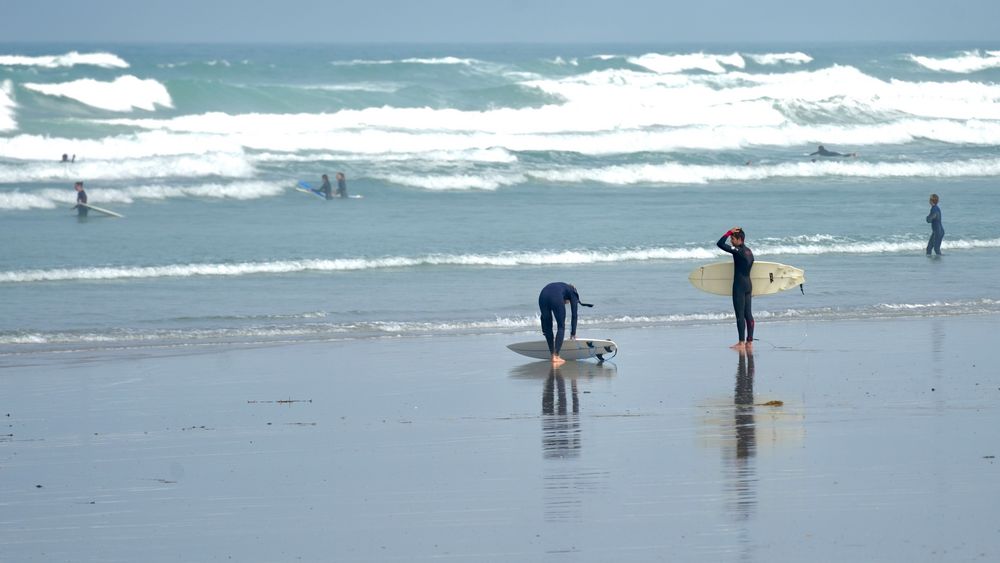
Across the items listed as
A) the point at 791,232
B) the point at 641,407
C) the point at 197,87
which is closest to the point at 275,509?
the point at 641,407

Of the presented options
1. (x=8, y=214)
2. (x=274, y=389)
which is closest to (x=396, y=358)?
(x=274, y=389)

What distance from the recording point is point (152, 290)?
1969 centimetres

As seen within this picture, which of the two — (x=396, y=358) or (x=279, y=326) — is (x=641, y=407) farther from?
(x=279, y=326)

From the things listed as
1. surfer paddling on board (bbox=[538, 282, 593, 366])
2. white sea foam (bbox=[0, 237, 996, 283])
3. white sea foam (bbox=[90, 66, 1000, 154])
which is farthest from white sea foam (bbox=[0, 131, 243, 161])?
surfer paddling on board (bbox=[538, 282, 593, 366])

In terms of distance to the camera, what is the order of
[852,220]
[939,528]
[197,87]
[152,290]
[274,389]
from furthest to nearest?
[197,87] → [852,220] → [152,290] → [274,389] → [939,528]

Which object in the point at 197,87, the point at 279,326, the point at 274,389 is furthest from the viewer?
the point at 197,87

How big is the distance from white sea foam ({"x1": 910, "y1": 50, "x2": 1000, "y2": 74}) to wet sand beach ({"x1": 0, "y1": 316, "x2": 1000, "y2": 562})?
74701 mm

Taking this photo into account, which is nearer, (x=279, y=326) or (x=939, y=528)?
(x=939, y=528)

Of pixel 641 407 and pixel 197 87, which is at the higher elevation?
pixel 197 87

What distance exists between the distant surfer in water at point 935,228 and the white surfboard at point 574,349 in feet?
33.2

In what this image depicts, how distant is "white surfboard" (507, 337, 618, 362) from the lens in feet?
46.7

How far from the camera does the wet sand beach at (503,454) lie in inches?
312

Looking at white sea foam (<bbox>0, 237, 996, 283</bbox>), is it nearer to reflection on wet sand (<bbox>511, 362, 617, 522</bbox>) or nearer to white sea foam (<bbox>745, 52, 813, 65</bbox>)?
reflection on wet sand (<bbox>511, 362, 617, 522</bbox>)

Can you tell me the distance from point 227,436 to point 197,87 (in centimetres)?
4612
